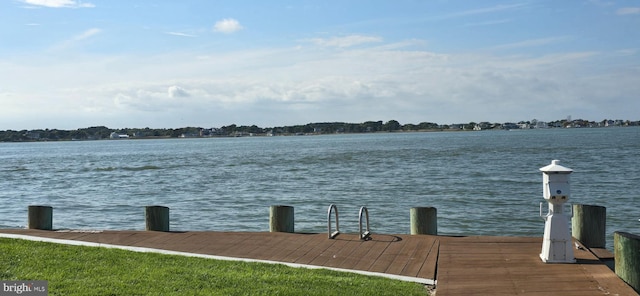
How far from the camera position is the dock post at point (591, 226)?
12.1 meters

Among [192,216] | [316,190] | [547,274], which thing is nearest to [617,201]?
[316,190]

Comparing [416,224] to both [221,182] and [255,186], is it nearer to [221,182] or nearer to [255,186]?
[255,186]

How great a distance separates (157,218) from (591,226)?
846 cm

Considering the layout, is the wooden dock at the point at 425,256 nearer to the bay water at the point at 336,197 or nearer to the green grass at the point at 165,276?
the green grass at the point at 165,276

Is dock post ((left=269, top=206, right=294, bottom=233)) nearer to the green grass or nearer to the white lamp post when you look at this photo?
the green grass

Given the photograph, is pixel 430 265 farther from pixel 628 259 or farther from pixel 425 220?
pixel 425 220

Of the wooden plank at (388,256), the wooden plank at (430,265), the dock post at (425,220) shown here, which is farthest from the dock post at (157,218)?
the wooden plank at (430,265)

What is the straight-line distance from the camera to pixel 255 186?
41.4 meters

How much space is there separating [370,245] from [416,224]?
4.96ft
